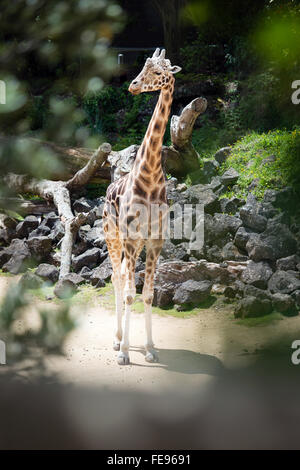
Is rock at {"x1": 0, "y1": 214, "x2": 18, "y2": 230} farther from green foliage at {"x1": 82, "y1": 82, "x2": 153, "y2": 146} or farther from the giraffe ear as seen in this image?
the giraffe ear

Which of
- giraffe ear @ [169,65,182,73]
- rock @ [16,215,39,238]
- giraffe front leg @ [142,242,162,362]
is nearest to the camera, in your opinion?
giraffe ear @ [169,65,182,73]

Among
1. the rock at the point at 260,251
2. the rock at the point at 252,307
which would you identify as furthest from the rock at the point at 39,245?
the rock at the point at 252,307

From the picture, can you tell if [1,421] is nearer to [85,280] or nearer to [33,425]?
[33,425]

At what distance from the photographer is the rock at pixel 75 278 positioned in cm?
647

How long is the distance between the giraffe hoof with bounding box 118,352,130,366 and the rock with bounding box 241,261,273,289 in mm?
2047

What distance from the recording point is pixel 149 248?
4.21m

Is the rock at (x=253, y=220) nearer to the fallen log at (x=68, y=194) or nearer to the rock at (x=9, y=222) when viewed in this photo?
the fallen log at (x=68, y=194)

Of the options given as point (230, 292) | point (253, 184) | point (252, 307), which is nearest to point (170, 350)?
point (252, 307)

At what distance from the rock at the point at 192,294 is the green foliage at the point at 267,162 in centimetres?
217

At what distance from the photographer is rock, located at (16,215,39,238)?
8.02 metres

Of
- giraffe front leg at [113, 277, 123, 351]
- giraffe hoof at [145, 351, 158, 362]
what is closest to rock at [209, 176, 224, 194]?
giraffe front leg at [113, 277, 123, 351]

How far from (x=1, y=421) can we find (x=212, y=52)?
38.8 feet

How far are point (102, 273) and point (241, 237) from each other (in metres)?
1.88

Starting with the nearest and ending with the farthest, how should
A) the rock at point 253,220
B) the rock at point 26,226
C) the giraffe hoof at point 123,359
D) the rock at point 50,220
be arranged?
1. the giraffe hoof at point 123,359
2. the rock at point 253,220
3. the rock at point 26,226
4. the rock at point 50,220
